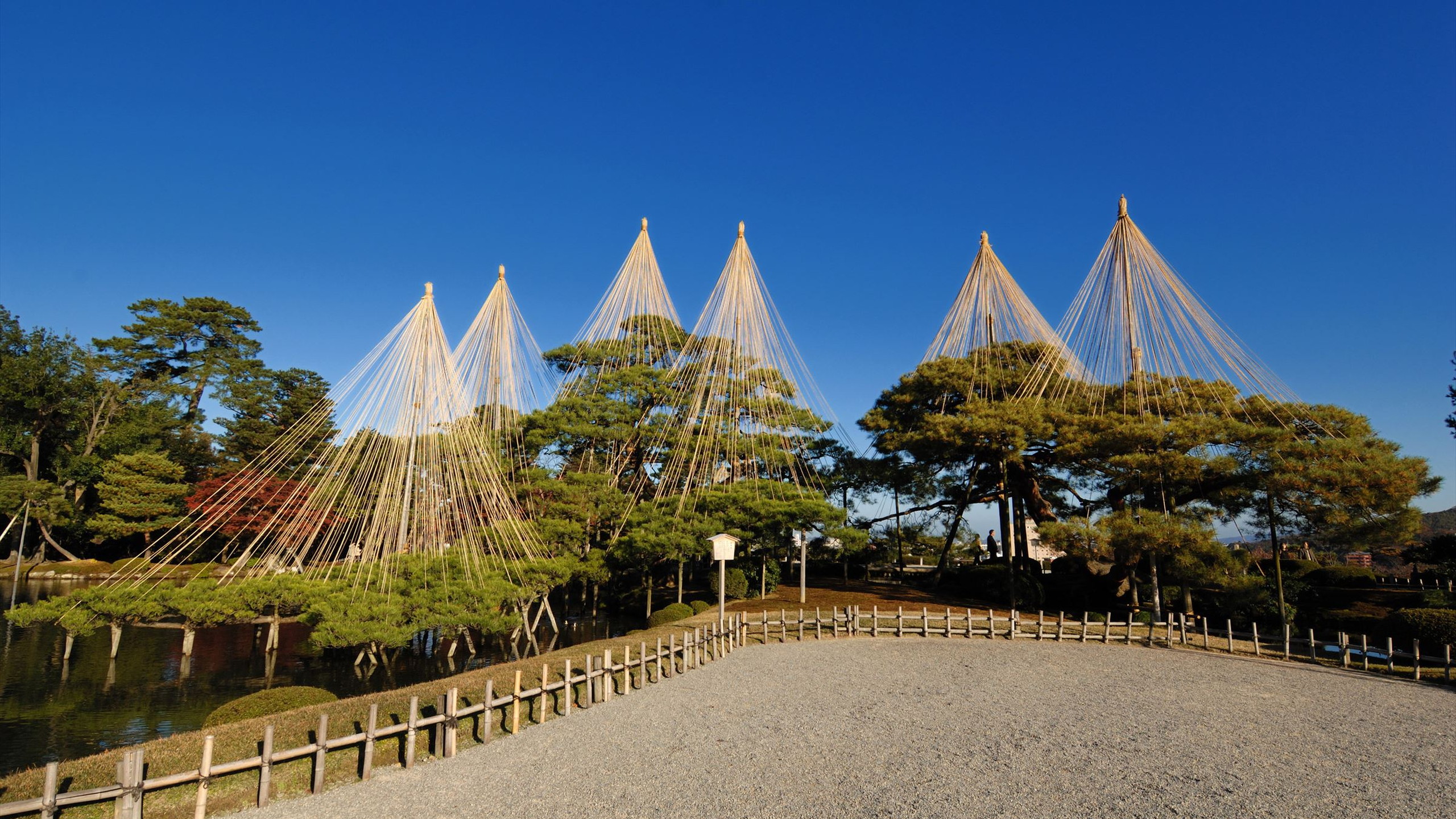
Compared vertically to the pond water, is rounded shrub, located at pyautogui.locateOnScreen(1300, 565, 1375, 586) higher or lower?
higher

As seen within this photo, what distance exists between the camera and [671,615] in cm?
1980

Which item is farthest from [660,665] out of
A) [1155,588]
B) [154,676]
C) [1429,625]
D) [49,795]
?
[1429,625]

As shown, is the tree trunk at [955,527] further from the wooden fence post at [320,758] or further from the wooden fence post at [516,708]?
the wooden fence post at [320,758]

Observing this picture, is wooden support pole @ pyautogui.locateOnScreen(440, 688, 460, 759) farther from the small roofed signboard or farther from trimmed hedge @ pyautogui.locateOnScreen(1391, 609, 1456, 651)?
trimmed hedge @ pyautogui.locateOnScreen(1391, 609, 1456, 651)

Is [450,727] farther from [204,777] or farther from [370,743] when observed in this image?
[204,777]

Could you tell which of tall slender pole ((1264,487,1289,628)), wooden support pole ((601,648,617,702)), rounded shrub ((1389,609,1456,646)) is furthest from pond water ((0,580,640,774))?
rounded shrub ((1389,609,1456,646))

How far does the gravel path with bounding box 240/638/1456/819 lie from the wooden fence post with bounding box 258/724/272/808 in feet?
0.57

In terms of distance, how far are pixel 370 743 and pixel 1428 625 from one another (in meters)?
19.9

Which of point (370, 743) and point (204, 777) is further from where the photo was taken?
point (370, 743)

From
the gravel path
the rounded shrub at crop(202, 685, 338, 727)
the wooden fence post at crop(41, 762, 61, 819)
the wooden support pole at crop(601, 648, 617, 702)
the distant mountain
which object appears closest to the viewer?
the wooden fence post at crop(41, 762, 61, 819)

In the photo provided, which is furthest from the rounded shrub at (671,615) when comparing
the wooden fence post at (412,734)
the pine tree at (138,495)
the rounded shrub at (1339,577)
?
the pine tree at (138,495)

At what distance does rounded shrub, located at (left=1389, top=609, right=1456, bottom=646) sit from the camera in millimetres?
14672

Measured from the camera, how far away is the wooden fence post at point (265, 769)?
20.7 ft

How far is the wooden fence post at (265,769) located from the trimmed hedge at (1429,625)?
20.1 metres
